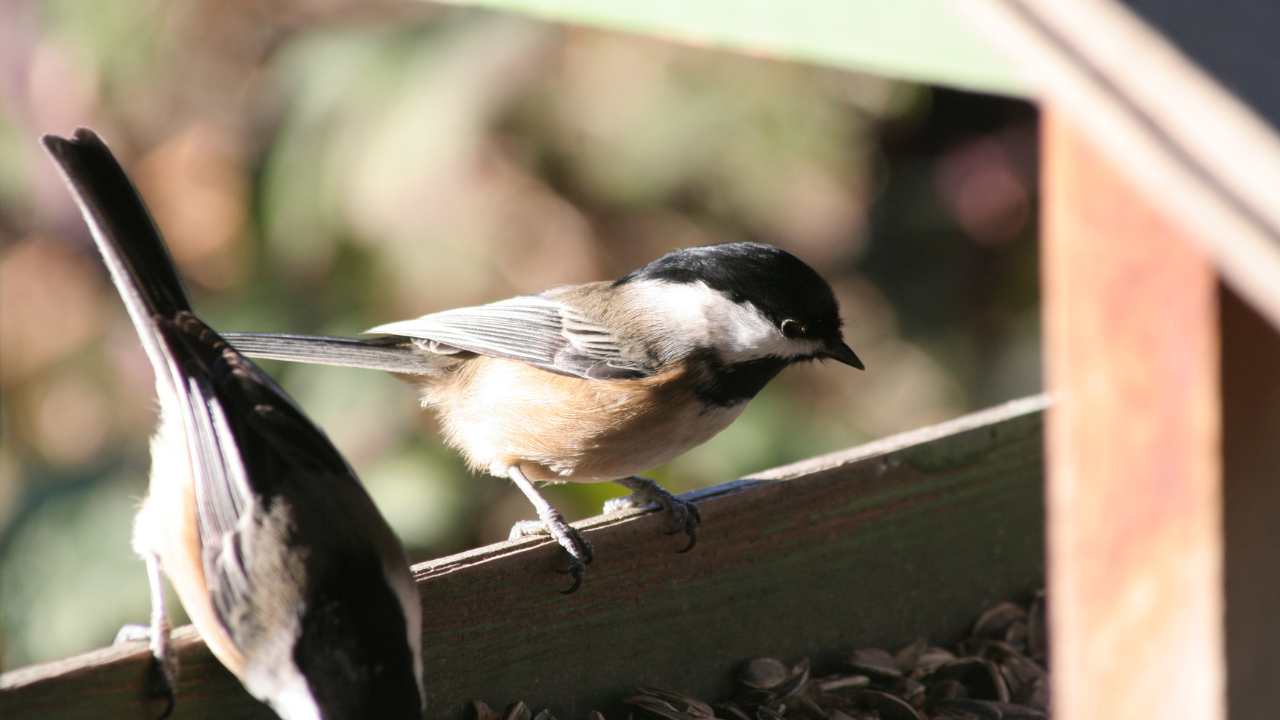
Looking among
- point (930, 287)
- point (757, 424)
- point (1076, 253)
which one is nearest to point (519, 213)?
point (757, 424)

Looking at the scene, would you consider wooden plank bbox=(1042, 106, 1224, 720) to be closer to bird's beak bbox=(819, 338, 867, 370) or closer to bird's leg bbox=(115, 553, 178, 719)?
bird's leg bbox=(115, 553, 178, 719)

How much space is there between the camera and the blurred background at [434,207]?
4.08 meters

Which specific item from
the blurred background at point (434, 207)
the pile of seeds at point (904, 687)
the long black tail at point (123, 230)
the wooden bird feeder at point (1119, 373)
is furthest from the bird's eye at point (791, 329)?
the blurred background at point (434, 207)

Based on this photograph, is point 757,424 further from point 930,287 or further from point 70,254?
point 70,254

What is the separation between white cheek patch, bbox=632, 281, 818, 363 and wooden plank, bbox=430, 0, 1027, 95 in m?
0.65

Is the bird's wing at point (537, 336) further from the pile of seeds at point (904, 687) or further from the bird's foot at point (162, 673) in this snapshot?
the bird's foot at point (162, 673)

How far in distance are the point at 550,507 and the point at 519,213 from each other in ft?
6.70

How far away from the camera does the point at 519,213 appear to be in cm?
429

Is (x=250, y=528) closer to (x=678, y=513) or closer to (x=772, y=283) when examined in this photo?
(x=678, y=513)

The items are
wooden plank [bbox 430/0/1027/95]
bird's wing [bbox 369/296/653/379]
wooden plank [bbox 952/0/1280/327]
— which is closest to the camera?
wooden plank [bbox 952/0/1280/327]

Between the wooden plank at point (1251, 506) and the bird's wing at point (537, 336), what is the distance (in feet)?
5.00

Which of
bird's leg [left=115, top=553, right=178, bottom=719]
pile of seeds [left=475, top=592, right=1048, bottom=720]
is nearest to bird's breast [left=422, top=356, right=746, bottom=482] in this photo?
pile of seeds [left=475, top=592, right=1048, bottom=720]

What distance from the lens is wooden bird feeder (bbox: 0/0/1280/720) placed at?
3.55ft

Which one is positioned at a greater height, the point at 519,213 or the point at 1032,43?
the point at 519,213
